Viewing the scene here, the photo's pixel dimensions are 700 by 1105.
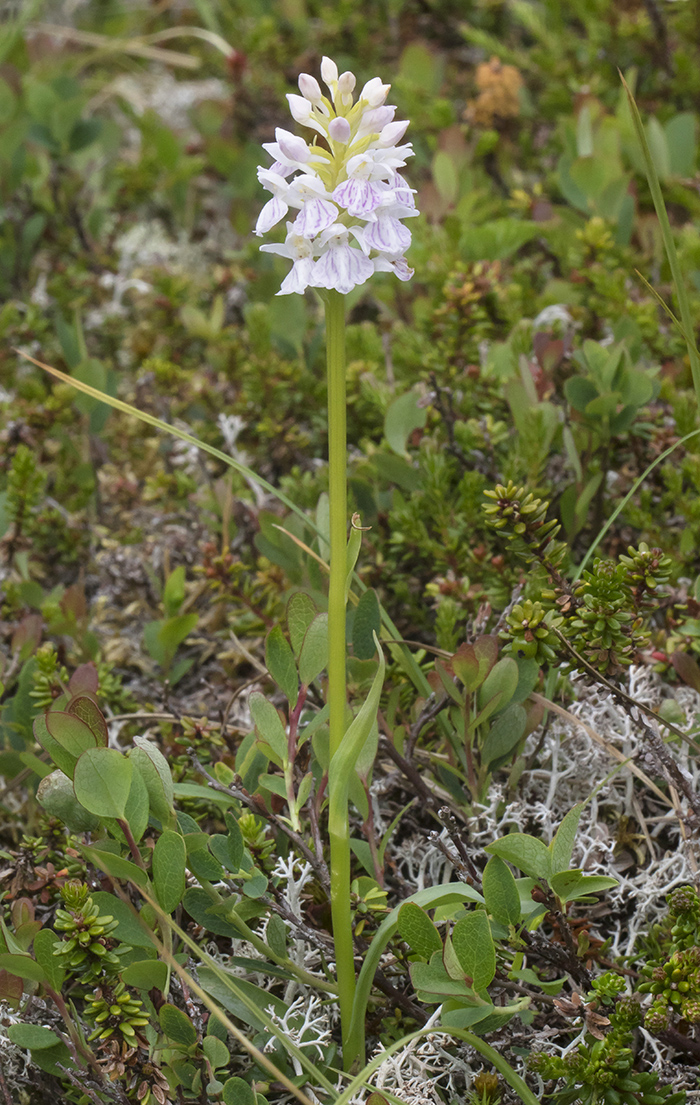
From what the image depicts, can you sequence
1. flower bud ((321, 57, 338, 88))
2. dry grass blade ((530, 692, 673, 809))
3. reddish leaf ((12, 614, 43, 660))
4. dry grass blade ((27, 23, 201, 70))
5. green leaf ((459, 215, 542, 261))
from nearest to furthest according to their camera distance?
flower bud ((321, 57, 338, 88))
dry grass blade ((530, 692, 673, 809))
reddish leaf ((12, 614, 43, 660))
green leaf ((459, 215, 542, 261))
dry grass blade ((27, 23, 201, 70))

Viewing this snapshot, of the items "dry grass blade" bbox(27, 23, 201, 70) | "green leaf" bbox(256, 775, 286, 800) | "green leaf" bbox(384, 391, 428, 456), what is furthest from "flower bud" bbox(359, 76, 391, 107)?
"dry grass blade" bbox(27, 23, 201, 70)

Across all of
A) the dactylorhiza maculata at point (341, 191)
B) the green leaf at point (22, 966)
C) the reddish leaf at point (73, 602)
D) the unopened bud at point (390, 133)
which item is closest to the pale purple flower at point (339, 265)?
the dactylorhiza maculata at point (341, 191)

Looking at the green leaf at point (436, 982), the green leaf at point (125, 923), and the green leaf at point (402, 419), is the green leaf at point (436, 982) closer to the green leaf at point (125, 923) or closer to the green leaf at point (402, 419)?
the green leaf at point (125, 923)

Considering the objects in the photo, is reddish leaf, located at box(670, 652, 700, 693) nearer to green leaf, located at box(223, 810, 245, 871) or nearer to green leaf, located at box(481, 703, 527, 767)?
green leaf, located at box(481, 703, 527, 767)

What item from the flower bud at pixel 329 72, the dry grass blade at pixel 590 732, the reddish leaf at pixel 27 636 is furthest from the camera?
the reddish leaf at pixel 27 636

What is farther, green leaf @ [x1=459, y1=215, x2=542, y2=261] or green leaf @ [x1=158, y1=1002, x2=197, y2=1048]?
green leaf @ [x1=459, y1=215, x2=542, y2=261]
